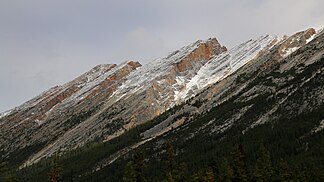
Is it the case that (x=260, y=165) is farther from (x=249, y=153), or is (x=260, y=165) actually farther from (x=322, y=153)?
(x=249, y=153)

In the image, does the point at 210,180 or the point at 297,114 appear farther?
the point at 297,114

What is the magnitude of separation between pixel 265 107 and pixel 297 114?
2048 centimetres

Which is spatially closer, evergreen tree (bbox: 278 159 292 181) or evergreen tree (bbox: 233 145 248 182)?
evergreen tree (bbox: 233 145 248 182)

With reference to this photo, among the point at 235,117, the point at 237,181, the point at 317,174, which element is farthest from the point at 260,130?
the point at 237,181

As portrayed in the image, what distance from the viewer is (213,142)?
582ft

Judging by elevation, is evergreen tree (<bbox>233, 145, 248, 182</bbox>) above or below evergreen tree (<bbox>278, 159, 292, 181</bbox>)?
above

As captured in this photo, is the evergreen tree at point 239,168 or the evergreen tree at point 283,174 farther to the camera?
the evergreen tree at point 283,174

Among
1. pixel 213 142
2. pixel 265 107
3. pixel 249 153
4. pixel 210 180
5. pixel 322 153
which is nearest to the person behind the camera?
pixel 210 180

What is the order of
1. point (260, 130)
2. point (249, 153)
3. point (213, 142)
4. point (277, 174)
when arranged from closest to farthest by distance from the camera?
point (277, 174) → point (249, 153) → point (260, 130) → point (213, 142)

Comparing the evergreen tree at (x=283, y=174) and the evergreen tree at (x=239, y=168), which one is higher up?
the evergreen tree at (x=239, y=168)

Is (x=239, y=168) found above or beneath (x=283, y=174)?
above

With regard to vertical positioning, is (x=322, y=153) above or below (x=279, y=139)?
below

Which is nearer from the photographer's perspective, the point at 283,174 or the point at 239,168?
the point at 239,168

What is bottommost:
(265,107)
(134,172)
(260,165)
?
(260,165)
